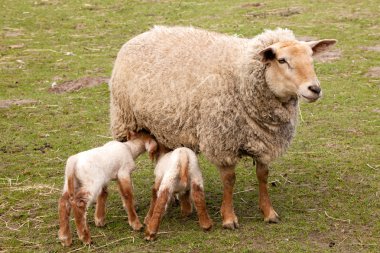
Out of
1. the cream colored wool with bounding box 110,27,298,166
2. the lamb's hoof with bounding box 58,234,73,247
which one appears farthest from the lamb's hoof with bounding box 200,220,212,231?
the lamb's hoof with bounding box 58,234,73,247

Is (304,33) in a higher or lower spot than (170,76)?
lower

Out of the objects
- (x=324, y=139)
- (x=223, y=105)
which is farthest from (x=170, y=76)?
(x=324, y=139)

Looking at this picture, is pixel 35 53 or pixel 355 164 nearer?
pixel 355 164

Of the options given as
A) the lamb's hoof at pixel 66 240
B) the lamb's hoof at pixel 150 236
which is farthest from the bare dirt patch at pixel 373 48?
the lamb's hoof at pixel 66 240

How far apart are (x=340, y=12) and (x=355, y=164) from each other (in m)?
8.71

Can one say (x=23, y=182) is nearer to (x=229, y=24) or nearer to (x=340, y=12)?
(x=229, y=24)

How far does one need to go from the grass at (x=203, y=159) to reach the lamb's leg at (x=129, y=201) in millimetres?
115

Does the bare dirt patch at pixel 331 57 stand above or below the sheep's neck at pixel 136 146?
below

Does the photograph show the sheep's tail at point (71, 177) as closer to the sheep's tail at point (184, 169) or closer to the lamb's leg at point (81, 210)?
the lamb's leg at point (81, 210)

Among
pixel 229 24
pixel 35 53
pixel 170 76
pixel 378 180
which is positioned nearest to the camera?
pixel 170 76

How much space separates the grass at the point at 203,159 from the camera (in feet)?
19.5

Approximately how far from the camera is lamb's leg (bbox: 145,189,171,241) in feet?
19.0

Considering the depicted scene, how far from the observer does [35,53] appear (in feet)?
44.9

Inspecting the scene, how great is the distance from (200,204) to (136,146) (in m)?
1.00
